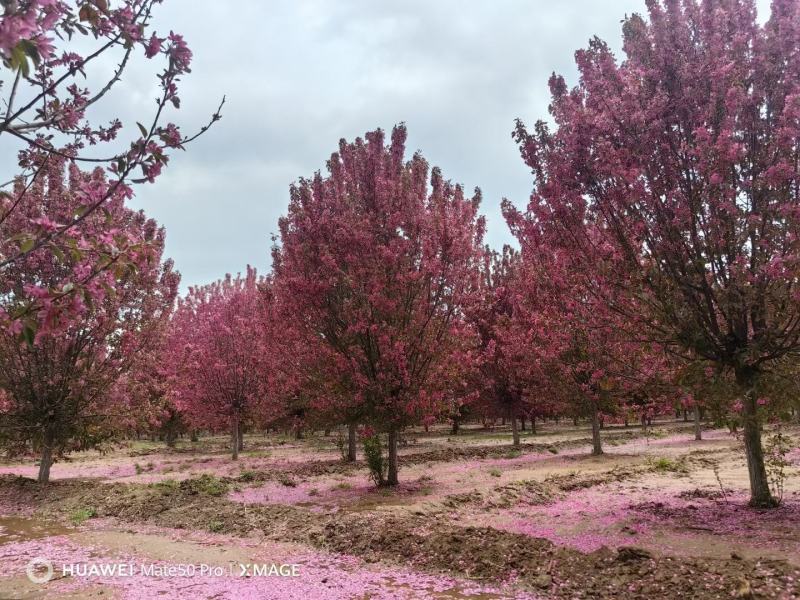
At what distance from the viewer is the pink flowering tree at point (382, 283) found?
12.1 m

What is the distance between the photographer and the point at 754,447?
8.30 meters

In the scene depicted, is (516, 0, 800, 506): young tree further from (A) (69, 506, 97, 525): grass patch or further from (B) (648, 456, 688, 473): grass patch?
(A) (69, 506, 97, 525): grass patch

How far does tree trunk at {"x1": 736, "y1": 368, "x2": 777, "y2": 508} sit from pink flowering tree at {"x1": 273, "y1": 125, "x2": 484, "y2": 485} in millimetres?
6385

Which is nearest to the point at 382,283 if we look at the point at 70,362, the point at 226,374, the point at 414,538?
the point at 414,538

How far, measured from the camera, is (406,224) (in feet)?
42.5

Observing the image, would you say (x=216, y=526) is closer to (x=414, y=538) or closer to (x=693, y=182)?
(x=414, y=538)

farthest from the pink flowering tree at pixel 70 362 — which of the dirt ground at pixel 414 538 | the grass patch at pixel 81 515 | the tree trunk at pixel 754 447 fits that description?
the tree trunk at pixel 754 447

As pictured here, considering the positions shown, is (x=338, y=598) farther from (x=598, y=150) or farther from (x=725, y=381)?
(x=598, y=150)

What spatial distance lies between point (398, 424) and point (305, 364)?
2840 millimetres

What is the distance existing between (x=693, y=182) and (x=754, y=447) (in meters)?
4.55

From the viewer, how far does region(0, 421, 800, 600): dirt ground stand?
560cm

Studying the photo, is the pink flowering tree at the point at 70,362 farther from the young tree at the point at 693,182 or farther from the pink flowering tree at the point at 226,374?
the young tree at the point at 693,182

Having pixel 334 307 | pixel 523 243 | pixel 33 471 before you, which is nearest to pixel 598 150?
pixel 523 243

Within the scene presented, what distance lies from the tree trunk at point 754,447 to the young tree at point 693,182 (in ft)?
0.08
